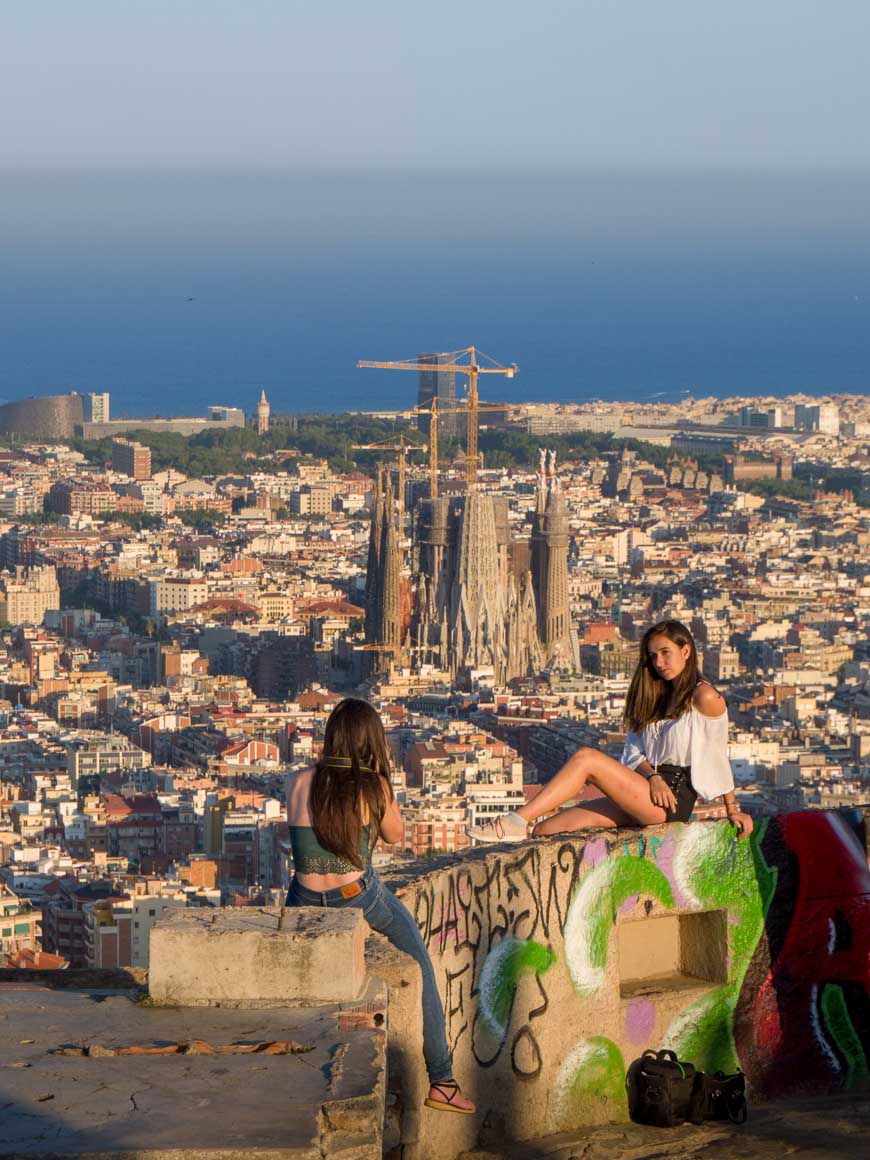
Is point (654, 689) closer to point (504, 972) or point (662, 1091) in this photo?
point (504, 972)

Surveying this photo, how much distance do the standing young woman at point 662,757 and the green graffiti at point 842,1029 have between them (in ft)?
1.40

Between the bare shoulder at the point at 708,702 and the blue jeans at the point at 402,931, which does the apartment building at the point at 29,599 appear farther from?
the blue jeans at the point at 402,931

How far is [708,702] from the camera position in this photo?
5.48 meters

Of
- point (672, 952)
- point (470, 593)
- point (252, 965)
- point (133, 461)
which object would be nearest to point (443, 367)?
point (470, 593)

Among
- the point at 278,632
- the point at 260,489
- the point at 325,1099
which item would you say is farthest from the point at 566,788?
the point at 260,489

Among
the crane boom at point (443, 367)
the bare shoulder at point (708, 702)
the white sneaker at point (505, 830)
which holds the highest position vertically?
the crane boom at point (443, 367)

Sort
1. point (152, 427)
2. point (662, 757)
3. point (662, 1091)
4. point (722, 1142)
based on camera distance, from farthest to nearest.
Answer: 1. point (152, 427)
2. point (662, 757)
3. point (662, 1091)
4. point (722, 1142)

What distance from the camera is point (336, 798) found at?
479cm

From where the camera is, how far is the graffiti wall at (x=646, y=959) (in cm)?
528

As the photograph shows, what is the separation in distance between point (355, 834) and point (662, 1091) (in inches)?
39.7

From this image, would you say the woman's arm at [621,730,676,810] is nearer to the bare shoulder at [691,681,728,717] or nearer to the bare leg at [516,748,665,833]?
the bare leg at [516,748,665,833]

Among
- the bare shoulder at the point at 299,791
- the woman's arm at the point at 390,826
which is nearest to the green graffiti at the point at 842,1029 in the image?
the woman's arm at the point at 390,826

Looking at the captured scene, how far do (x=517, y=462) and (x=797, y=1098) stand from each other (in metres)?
71.8

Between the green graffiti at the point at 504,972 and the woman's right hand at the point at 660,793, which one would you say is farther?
the woman's right hand at the point at 660,793
